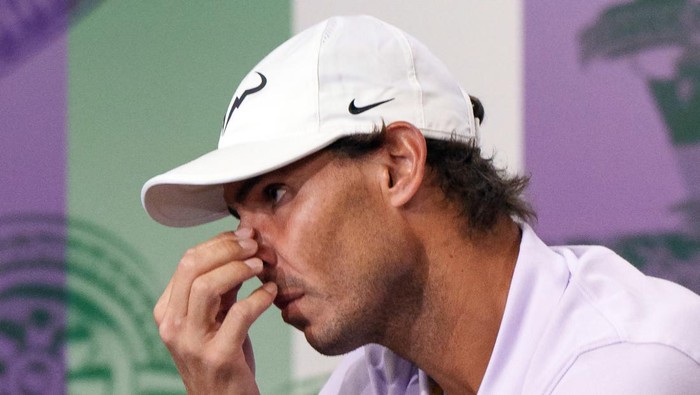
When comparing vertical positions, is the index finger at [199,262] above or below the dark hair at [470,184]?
below

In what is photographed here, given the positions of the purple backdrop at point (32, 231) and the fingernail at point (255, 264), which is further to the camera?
the purple backdrop at point (32, 231)

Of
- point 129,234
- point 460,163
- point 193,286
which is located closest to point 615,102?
point 460,163

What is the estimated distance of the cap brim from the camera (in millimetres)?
1313

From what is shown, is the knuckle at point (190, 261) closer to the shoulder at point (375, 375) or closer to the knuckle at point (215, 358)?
the knuckle at point (215, 358)

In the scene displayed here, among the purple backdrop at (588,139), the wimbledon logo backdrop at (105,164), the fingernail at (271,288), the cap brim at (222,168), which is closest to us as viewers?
the cap brim at (222,168)

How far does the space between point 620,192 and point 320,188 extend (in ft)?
2.08

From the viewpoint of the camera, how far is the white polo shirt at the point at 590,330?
46.5 inches

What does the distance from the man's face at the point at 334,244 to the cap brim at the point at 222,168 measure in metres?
0.05

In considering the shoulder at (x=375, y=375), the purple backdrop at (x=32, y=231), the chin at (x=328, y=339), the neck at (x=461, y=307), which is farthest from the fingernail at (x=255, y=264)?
the purple backdrop at (x=32, y=231)

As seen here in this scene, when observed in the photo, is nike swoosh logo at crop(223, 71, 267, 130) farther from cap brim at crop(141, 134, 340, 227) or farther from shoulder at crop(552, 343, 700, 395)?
shoulder at crop(552, 343, 700, 395)

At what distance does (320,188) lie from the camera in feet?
4.54

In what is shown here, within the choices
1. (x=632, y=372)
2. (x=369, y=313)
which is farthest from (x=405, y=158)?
(x=632, y=372)

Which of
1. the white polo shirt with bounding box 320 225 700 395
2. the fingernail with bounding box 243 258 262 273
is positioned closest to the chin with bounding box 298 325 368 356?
the fingernail with bounding box 243 258 262 273

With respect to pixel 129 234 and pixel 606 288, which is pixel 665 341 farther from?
pixel 129 234
